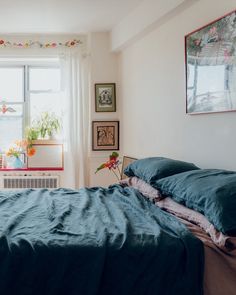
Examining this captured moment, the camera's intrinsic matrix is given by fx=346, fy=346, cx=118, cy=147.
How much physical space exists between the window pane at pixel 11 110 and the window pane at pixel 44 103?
0.55 feet

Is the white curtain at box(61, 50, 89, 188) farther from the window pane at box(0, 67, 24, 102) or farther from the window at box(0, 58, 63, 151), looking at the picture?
the window pane at box(0, 67, 24, 102)

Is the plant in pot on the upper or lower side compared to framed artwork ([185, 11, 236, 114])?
lower

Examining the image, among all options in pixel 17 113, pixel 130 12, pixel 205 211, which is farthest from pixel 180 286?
pixel 17 113

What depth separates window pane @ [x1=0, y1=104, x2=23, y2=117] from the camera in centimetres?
475

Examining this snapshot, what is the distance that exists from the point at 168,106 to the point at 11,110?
2496 millimetres

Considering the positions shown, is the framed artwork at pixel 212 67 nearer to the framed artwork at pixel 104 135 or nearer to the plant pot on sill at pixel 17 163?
the framed artwork at pixel 104 135

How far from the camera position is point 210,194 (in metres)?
1.67

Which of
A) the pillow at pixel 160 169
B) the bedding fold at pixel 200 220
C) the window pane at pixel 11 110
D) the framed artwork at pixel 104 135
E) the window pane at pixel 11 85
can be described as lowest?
the bedding fold at pixel 200 220

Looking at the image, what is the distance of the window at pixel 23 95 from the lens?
15.6ft

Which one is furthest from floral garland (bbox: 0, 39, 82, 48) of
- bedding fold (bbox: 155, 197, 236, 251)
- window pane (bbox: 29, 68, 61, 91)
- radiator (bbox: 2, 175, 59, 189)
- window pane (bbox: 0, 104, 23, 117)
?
bedding fold (bbox: 155, 197, 236, 251)

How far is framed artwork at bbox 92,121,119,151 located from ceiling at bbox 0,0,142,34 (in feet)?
3.87

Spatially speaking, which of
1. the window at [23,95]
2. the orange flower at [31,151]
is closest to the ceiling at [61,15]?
the window at [23,95]

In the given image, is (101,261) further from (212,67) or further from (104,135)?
(104,135)

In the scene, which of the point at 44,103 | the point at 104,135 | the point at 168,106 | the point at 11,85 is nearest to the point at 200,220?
the point at 168,106
